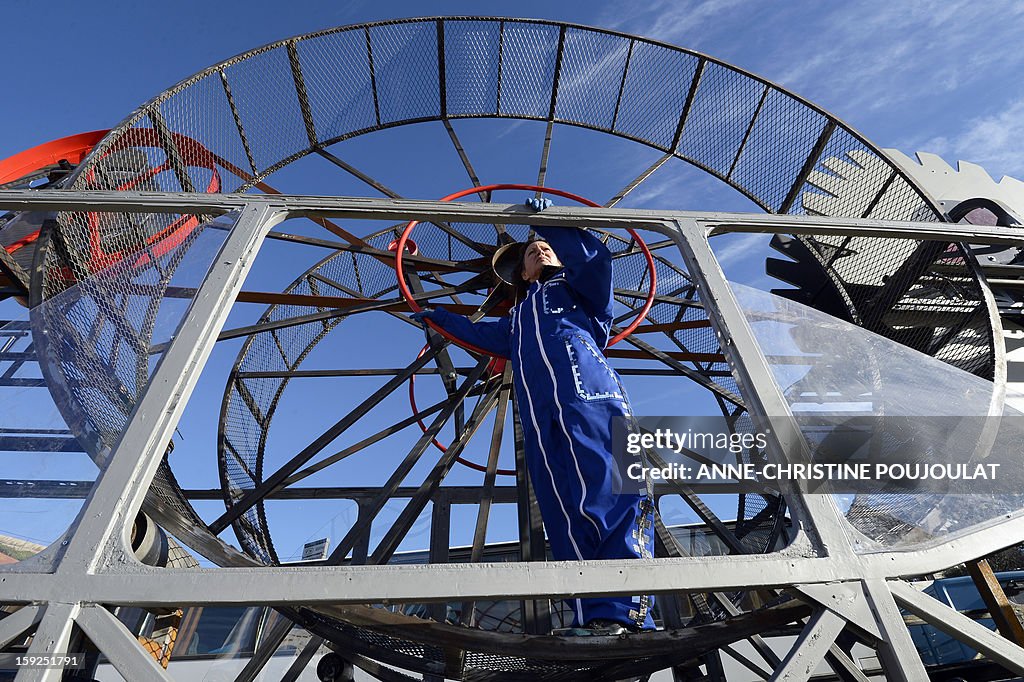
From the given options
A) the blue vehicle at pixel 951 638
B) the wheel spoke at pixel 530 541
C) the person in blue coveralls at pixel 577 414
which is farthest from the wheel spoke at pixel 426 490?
the blue vehicle at pixel 951 638

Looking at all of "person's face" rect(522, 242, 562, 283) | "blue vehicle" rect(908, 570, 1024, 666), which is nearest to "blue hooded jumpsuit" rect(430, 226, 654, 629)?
"person's face" rect(522, 242, 562, 283)

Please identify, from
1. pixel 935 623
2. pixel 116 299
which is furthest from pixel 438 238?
pixel 935 623

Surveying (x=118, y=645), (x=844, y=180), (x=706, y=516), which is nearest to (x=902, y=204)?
(x=844, y=180)

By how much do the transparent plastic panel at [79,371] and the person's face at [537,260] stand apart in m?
1.98

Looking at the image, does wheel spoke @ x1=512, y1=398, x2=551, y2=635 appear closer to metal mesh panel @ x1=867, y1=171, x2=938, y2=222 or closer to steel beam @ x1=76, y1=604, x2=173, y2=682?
steel beam @ x1=76, y1=604, x2=173, y2=682

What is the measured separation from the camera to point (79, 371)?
2957 mm

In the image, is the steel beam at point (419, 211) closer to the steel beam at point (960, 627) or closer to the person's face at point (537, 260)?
the person's face at point (537, 260)

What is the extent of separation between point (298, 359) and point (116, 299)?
5.99 meters

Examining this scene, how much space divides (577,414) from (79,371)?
8.23ft

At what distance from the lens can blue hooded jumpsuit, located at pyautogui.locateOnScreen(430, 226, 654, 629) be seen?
8.76 feet

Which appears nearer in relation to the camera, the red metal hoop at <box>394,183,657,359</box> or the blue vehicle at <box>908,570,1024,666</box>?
the red metal hoop at <box>394,183,657,359</box>

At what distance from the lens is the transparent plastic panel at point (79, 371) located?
2.15 meters

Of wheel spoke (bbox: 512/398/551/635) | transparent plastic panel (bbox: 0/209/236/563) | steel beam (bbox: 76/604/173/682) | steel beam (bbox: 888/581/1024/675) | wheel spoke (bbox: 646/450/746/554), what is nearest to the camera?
steel beam (bbox: 76/604/173/682)

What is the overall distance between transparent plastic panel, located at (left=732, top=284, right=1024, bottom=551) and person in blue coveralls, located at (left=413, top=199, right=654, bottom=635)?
0.84m
